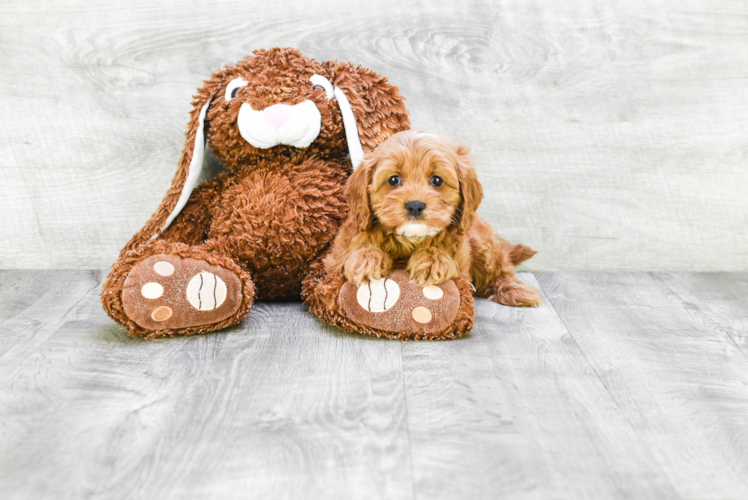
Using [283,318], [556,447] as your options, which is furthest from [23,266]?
[556,447]

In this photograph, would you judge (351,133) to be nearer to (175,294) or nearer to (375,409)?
(175,294)

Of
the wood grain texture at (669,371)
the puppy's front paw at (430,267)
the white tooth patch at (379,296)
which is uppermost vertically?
the puppy's front paw at (430,267)

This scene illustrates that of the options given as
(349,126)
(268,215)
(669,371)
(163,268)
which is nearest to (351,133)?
(349,126)

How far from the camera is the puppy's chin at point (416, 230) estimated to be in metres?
1.17

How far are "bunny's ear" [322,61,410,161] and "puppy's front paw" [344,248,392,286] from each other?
0.82 feet

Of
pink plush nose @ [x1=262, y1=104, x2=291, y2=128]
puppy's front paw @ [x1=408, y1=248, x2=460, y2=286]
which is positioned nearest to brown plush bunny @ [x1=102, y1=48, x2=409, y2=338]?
pink plush nose @ [x1=262, y1=104, x2=291, y2=128]

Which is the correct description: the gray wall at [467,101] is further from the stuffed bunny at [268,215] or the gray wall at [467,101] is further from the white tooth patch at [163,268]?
the white tooth patch at [163,268]

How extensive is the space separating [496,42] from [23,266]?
137 cm

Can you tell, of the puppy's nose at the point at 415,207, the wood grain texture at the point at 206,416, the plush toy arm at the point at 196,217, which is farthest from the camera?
the plush toy arm at the point at 196,217

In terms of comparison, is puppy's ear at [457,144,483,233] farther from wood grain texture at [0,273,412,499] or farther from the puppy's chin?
wood grain texture at [0,273,412,499]

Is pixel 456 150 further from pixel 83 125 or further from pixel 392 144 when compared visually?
pixel 83 125

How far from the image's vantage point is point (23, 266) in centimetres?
173

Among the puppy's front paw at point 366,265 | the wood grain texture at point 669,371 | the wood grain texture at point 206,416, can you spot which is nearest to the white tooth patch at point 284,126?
the puppy's front paw at point 366,265

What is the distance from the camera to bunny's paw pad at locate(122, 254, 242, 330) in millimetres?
1198
